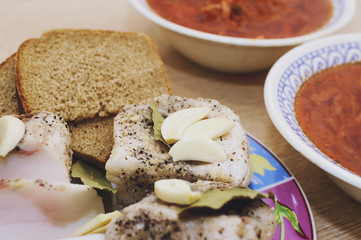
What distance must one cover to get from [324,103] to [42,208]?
151cm

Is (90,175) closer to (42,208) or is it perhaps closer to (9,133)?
(42,208)

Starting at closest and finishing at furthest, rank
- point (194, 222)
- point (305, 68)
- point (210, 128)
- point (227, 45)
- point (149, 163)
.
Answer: point (194, 222) → point (149, 163) → point (210, 128) → point (305, 68) → point (227, 45)

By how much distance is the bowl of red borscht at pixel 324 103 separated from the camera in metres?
1.75

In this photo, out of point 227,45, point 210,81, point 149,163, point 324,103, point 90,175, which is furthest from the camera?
point 210,81

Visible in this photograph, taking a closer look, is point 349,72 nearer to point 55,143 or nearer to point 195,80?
point 195,80

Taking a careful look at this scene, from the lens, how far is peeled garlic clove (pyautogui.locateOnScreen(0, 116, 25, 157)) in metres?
1.43

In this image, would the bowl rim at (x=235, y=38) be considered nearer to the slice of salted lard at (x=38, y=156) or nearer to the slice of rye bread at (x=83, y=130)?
the slice of rye bread at (x=83, y=130)

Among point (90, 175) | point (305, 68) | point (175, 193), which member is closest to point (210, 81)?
point (305, 68)

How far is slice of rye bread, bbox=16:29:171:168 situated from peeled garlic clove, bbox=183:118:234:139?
0.46 metres

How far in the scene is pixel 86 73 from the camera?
7.18ft

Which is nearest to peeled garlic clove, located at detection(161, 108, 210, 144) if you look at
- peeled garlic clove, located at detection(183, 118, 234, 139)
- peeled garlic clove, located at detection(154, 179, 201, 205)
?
peeled garlic clove, located at detection(183, 118, 234, 139)

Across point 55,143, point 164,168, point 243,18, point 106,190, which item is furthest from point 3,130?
point 243,18

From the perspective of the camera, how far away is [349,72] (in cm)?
236

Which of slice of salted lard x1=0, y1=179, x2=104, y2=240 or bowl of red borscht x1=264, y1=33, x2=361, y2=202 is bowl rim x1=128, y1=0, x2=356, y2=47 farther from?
slice of salted lard x1=0, y1=179, x2=104, y2=240
